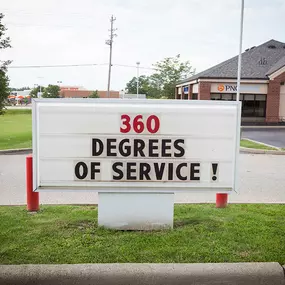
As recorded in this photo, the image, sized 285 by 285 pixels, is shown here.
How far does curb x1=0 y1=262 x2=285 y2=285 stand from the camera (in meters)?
3.53

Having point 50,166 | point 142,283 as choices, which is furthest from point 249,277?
point 50,166

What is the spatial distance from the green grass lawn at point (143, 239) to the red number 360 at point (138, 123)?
1294 mm

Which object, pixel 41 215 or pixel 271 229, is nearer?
pixel 271 229

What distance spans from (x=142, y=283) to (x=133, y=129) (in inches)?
74.1

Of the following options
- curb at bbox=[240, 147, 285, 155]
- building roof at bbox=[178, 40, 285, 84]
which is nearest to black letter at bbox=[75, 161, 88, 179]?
curb at bbox=[240, 147, 285, 155]

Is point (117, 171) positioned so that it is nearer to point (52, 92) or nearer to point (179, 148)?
point (179, 148)

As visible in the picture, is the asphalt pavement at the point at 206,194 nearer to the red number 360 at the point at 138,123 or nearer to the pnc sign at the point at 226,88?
the red number 360 at the point at 138,123

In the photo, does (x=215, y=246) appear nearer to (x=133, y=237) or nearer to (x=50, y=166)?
(x=133, y=237)

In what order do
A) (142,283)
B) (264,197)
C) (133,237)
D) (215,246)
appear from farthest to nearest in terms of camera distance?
(264,197), (133,237), (215,246), (142,283)

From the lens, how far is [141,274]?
11.7 feet

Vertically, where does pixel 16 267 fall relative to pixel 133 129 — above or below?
below

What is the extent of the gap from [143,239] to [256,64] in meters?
32.9

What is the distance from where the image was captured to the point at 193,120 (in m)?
4.73

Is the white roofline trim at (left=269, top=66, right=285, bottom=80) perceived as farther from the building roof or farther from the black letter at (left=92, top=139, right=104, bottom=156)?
the black letter at (left=92, top=139, right=104, bottom=156)
